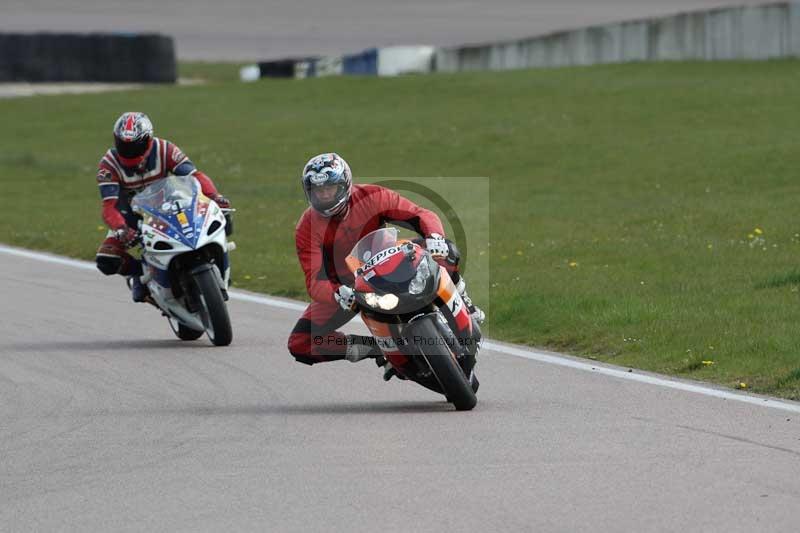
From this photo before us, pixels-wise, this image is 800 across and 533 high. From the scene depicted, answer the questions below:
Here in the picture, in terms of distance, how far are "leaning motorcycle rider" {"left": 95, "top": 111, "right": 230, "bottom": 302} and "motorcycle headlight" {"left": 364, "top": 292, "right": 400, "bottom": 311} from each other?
13.5 ft

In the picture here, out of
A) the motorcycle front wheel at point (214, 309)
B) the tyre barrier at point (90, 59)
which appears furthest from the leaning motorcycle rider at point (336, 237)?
the tyre barrier at point (90, 59)

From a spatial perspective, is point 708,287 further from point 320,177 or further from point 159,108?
point 159,108

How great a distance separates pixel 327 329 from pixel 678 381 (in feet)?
7.03

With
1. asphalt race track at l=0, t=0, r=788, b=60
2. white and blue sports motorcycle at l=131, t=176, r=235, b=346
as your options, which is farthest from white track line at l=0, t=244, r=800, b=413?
asphalt race track at l=0, t=0, r=788, b=60

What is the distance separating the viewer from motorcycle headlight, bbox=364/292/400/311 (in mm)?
8523

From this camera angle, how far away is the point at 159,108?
39.6m

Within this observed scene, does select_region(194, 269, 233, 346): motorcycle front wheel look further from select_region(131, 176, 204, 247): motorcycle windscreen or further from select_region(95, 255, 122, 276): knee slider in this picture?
select_region(95, 255, 122, 276): knee slider

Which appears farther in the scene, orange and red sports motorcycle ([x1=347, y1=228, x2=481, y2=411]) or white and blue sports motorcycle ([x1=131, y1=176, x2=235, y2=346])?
white and blue sports motorcycle ([x1=131, y1=176, x2=235, y2=346])

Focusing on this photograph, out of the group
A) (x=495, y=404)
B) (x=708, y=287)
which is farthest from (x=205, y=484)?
(x=708, y=287)

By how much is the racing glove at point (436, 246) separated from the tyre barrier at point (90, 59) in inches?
1482

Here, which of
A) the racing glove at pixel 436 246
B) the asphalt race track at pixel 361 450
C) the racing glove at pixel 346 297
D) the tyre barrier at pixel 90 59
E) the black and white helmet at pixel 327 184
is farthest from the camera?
the tyre barrier at pixel 90 59

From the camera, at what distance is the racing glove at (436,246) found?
8.84 meters

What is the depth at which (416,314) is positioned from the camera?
8.62 metres

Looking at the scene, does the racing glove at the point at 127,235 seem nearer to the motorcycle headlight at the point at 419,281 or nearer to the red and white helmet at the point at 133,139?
the red and white helmet at the point at 133,139
